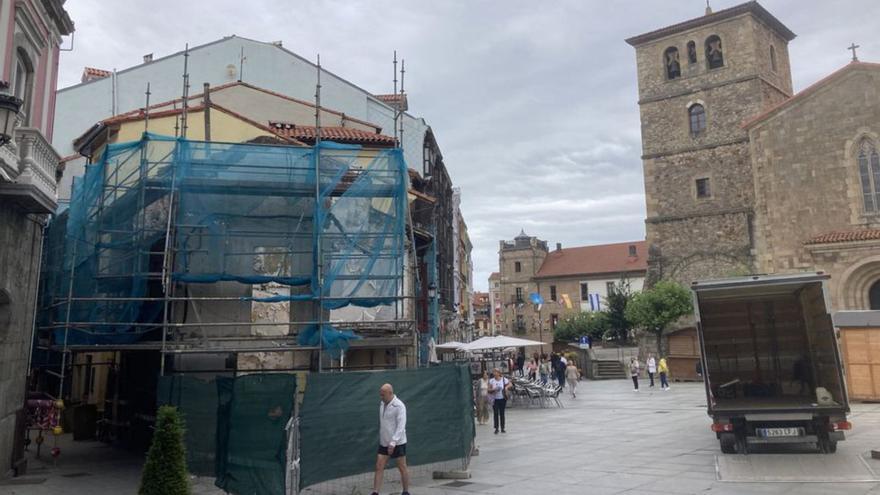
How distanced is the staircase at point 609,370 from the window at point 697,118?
49.1 ft

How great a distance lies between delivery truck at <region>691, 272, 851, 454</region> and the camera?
11000 mm

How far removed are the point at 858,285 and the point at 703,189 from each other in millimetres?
13518

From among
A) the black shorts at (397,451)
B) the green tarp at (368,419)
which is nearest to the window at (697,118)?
the green tarp at (368,419)

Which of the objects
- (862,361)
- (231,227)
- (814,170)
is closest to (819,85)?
(814,170)

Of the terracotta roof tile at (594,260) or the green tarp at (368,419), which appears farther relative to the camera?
the terracotta roof tile at (594,260)

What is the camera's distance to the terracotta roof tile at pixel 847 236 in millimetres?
25953

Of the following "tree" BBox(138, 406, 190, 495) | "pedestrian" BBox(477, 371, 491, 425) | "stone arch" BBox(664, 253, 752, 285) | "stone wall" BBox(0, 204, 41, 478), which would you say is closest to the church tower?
"stone arch" BBox(664, 253, 752, 285)

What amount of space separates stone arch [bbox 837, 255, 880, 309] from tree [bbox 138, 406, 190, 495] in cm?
2696

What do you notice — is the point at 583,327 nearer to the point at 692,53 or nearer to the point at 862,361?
the point at 692,53

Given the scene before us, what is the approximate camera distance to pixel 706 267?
37719mm

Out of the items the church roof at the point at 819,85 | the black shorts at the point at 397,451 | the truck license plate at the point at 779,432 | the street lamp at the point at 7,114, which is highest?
the church roof at the point at 819,85

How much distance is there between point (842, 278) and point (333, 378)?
25.1 meters

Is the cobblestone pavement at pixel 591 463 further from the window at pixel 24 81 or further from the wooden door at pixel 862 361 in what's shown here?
the window at pixel 24 81

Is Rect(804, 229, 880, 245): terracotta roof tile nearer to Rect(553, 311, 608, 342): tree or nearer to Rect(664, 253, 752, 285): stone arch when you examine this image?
Rect(664, 253, 752, 285): stone arch
